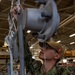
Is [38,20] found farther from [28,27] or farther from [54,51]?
[54,51]

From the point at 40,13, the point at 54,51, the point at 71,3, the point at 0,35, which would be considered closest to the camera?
the point at 40,13

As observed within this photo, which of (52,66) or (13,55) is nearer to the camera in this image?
(13,55)

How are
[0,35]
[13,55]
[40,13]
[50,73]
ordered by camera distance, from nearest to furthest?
[40,13] < [13,55] < [50,73] < [0,35]

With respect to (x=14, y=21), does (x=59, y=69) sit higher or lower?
lower

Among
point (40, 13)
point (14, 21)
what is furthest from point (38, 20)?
point (14, 21)

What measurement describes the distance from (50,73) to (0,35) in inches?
455

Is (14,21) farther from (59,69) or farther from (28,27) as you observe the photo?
(59,69)

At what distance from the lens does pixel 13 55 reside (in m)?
1.20

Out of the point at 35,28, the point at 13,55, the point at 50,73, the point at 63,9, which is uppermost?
the point at 63,9

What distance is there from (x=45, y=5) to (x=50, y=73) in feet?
1.98

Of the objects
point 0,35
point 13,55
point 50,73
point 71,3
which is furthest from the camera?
point 0,35

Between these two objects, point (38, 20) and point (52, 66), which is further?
point (52, 66)

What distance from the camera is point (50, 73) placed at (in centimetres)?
141

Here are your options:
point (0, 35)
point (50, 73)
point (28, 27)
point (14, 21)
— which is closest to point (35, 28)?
point (28, 27)
